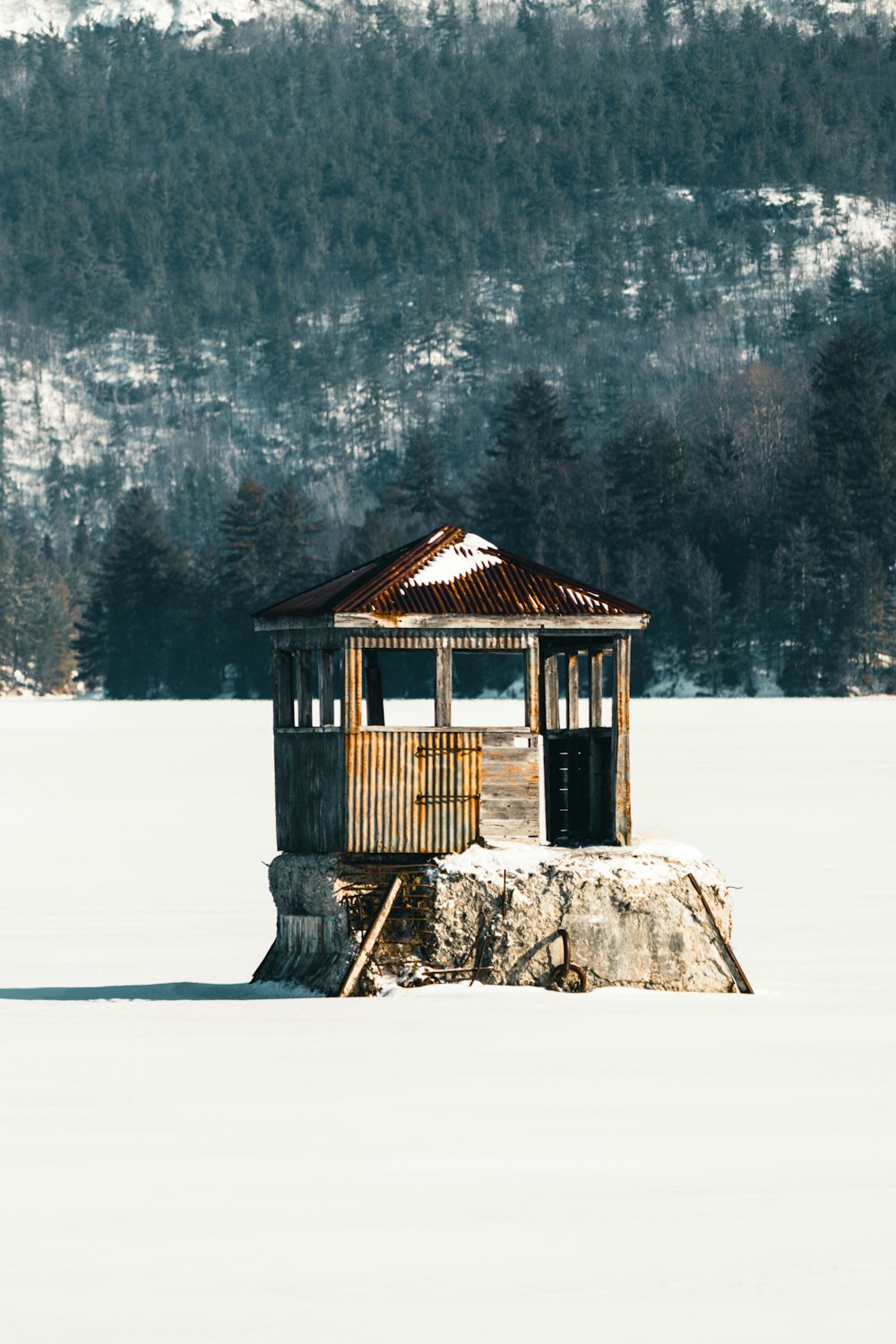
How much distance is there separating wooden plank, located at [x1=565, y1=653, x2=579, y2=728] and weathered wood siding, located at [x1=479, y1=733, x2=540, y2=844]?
1.81 metres

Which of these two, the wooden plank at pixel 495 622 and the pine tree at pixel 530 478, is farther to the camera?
the pine tree at pixel 530 478

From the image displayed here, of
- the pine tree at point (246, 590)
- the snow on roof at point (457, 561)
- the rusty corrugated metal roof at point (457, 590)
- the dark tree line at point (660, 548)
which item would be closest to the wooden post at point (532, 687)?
the rusty corrugated metal roof at point (457, 590)

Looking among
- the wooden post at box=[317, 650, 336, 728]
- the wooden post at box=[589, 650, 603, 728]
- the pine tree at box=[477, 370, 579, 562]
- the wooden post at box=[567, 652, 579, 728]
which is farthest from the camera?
the pine tree at box=[477, 370, 579, 562]

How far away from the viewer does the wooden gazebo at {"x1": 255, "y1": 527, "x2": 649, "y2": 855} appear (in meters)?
20.6

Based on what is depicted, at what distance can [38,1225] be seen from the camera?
12.5m

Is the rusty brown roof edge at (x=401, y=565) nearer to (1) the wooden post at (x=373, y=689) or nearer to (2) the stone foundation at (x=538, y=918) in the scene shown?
(1) the wooden post at (x=373, y=689)

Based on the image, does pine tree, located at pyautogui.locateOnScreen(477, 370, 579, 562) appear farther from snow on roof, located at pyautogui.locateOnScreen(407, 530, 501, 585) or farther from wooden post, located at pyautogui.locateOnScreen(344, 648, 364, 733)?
wooden post, located at pyautogui.locateOnScreen(344, 648, 364, 733)

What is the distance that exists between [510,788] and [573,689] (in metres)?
2.40

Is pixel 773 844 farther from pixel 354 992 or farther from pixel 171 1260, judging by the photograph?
pixel 171 1260

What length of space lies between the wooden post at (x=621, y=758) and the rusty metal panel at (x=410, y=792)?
1282mm

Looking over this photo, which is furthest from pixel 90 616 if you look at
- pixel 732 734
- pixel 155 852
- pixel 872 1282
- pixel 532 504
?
pixel 872 1282

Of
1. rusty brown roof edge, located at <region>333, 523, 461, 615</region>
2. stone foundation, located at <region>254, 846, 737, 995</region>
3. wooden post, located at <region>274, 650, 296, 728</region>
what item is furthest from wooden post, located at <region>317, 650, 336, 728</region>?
stone foundation, located at <region>254, 846, 737, 995</region>

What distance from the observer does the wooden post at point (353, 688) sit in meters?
20.4

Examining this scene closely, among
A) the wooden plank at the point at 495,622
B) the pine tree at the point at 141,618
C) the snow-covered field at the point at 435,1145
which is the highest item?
the pine tree at the point at 141,618
